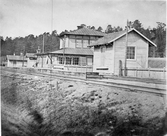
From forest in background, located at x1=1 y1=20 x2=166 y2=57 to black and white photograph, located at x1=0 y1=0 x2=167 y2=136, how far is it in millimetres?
17

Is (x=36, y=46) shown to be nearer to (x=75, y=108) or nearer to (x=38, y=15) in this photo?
(x=38, y=15)

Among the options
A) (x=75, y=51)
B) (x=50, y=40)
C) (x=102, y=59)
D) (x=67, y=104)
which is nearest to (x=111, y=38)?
(x=102, y=59)

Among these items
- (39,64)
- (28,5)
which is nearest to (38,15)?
(28,5)

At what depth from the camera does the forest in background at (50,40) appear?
12.4 ft

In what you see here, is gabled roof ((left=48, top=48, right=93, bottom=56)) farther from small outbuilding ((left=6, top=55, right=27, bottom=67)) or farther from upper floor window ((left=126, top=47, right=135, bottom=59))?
upper floor window ((left=126, top=47, right=135, bottom=59))

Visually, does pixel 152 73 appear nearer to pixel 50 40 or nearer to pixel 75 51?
pixel 75 51

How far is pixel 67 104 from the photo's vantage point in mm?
3730

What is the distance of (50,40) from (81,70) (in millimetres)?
816

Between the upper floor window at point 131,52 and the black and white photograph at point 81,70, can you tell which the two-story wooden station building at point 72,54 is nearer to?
the black and white photograph at point 81,70

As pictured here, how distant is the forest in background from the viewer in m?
3.78

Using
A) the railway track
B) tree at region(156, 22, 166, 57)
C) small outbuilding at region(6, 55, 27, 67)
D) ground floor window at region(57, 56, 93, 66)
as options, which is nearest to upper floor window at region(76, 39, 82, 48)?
ground floor window at region(57, 56, 93, 66)

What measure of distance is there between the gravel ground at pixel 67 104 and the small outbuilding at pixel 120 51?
0.49 metres

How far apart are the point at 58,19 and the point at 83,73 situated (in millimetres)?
1106

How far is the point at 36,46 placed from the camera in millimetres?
3910
